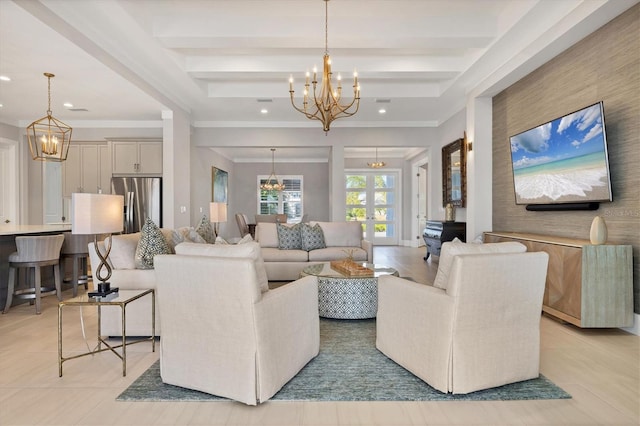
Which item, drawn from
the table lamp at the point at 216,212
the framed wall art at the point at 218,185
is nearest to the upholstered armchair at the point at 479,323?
the table lamp at the point at 216,212

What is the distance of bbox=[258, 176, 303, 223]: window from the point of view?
38.9 feet

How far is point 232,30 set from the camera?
13.0 feet

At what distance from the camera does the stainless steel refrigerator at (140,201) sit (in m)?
6.66

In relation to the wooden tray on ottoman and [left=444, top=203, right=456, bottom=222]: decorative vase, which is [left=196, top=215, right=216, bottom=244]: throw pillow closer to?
the wooden tray on ottoman

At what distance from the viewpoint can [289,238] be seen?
5.54m

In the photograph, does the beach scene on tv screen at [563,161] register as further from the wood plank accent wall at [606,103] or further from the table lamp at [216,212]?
the table lamp at [216,212]

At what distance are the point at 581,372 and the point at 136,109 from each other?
6.55 metres

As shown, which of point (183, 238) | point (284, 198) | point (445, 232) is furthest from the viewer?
point (284, 198)

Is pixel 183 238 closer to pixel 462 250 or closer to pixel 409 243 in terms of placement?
pixel 462 250

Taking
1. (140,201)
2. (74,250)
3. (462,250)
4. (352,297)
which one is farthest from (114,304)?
(140,201)

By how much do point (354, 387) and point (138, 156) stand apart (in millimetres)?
6184

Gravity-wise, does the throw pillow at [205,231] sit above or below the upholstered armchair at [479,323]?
above

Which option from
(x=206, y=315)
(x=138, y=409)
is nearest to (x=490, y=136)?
(x=206, y=315)

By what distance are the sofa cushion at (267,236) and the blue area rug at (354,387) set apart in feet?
10.5
